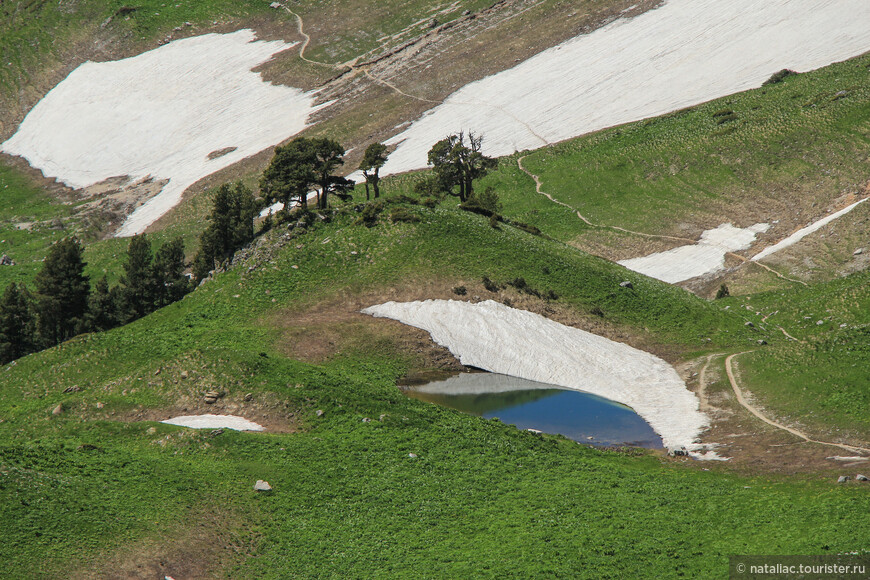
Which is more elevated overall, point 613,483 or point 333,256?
point 333,256

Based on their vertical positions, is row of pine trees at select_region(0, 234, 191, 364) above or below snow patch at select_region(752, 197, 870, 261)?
above

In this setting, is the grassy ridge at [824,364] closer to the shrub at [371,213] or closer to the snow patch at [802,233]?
the snow patch at [802,233]

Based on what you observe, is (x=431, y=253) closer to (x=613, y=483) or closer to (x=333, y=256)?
(x=333, y=256)

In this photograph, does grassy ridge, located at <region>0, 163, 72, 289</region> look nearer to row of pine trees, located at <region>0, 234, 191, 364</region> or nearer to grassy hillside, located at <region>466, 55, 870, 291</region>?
row of pine trees, located at <region>0, 234, 191, 364</region>

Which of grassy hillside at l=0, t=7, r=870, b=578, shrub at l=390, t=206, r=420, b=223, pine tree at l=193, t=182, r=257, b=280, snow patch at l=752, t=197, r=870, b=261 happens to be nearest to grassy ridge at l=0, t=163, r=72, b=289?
grassy hillside at l=0, t=7, r=870, b=578

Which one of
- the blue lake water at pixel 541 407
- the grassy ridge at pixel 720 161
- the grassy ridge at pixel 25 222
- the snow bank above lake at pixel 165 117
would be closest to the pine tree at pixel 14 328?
the grassy ridge at pixel 25 222

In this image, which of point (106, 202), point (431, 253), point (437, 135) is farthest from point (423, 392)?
point (106, 202)
